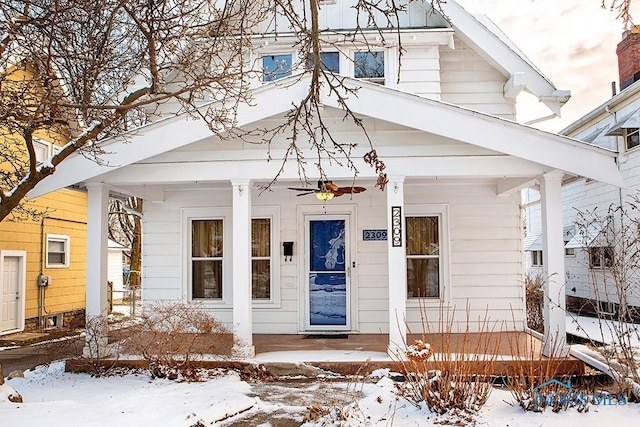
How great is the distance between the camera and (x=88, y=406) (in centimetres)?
564

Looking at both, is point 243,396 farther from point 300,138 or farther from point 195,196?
point 195,196

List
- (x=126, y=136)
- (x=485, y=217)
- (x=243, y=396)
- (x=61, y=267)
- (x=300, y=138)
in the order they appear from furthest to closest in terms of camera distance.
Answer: (x=61, y=267) → (x=485, y=217) → (x=300, y=138) → (x=126, y=136) → (x=243, y=396)

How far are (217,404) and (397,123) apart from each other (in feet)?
13.6

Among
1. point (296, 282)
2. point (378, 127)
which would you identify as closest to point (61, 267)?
point (296, 282)

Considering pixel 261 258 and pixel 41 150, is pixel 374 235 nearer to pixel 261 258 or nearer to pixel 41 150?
pixel 261 258

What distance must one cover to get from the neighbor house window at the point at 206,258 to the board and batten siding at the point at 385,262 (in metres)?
0.24

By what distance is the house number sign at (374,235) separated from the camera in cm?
980

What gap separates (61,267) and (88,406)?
9.69 metres

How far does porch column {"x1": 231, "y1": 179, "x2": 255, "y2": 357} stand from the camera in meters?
7.59

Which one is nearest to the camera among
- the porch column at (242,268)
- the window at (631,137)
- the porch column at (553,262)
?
the porch column at (553,262)

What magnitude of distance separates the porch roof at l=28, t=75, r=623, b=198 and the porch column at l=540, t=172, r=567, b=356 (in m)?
0.32

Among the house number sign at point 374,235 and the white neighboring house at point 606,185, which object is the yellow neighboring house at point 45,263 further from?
the white neighboring house at point 606,185

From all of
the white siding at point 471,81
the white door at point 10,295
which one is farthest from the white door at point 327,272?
the white door at point 10,295

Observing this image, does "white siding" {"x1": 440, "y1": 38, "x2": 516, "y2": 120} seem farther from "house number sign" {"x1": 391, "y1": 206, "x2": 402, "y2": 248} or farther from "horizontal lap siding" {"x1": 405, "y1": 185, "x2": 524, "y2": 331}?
"house number sign" {"x1": 391, "y1": 206, "x2": 402, "y2": 248}
